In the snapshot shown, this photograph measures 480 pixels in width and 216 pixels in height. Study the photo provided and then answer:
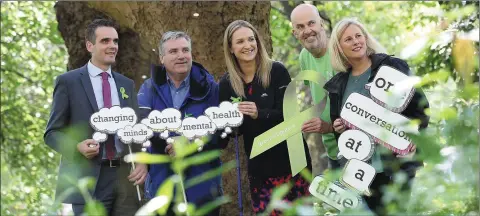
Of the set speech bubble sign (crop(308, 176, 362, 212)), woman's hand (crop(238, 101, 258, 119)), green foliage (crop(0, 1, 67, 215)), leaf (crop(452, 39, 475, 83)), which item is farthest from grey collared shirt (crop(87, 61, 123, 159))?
green foliage (crop(0, 1, 67, 215))

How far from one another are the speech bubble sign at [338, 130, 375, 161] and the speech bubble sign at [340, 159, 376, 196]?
1.5 inches

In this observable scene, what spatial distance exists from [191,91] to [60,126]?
694mm

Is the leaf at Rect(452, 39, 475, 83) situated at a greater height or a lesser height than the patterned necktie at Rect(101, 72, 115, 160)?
greater

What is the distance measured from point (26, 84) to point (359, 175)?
9.76 m

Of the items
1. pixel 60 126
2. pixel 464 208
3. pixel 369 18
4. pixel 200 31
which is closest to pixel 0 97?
pixel 369 18

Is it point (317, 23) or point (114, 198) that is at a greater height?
point (317, 23)

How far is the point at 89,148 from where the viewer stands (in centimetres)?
496

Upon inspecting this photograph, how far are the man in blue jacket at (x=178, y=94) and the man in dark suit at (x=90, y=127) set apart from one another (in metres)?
0.09

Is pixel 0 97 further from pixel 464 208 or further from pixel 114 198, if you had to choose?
Answer: pixel 464 208

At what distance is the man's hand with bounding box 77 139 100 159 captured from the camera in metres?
4.96

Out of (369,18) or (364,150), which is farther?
(369,18)

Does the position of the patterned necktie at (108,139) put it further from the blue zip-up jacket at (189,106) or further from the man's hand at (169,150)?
the man's hand at (169,150)

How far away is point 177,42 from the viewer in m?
5.12

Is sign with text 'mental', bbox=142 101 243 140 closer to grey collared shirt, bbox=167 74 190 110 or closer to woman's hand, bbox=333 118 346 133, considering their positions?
grey collared shirt, bbox=167 74 190 110
